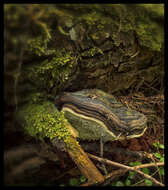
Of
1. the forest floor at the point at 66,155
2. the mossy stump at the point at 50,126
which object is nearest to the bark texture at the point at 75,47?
the mossy stump at the point at 50,126

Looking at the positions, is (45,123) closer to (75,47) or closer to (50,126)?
(50,126)

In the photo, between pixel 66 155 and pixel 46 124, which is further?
pixel 66 155

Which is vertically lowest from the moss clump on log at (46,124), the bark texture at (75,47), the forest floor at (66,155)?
the forest floor at (66,155)

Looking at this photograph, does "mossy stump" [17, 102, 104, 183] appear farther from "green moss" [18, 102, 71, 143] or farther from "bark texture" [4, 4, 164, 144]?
"bark texture" [4, 4, 164, 144]

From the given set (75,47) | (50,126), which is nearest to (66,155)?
(50,126)

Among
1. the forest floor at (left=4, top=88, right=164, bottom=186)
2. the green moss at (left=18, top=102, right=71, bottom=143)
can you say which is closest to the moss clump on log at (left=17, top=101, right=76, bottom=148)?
the green moss at (left=18, top=102, right=71, bottom=143)

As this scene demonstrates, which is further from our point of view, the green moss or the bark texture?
the green moss

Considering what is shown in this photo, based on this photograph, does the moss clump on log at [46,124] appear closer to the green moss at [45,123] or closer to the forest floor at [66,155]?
the green moss at [45,123]

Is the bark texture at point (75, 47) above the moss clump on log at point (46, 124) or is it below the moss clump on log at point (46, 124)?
above
